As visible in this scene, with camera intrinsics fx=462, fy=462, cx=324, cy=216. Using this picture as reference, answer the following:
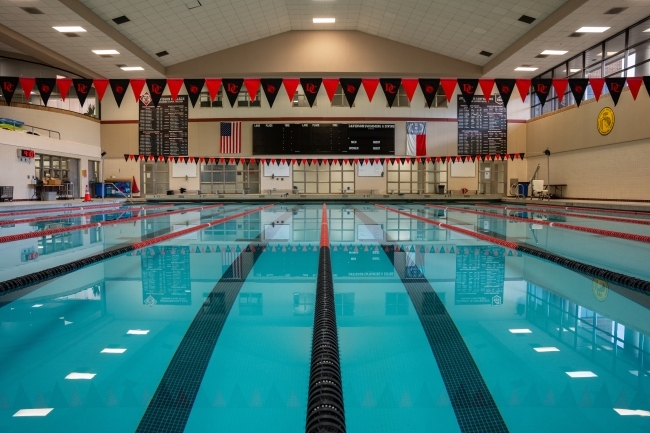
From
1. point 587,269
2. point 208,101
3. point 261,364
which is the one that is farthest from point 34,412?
point 208,101

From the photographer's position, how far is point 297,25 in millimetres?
18016

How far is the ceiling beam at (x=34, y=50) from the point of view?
43.9ft

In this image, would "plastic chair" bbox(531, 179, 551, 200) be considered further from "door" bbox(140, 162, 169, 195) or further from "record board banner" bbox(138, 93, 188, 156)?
"door" bbox(140, 162, 169, 195)

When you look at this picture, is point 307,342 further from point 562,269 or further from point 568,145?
point 568,145

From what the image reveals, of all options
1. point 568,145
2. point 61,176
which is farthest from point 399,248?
point 61,176

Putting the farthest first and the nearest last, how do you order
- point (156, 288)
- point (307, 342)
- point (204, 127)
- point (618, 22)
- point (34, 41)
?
point (204, 127), point (34, 41), point (618, 22), point (156, 288), point (307, 342)

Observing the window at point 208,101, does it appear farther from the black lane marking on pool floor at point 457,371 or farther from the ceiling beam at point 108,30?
the black lane marking on pool floor at point 457,371

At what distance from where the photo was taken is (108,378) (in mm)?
2023

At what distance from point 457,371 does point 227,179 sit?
20.0 m

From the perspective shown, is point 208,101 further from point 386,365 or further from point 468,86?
point 386,365

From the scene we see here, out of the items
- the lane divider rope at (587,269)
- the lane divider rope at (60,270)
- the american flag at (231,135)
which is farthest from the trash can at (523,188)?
the lane divider rope at (60,270)

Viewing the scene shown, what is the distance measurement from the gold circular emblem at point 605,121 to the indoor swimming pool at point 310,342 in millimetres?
10659

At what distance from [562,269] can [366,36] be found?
15927 mm

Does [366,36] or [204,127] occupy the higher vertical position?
[366,36]
